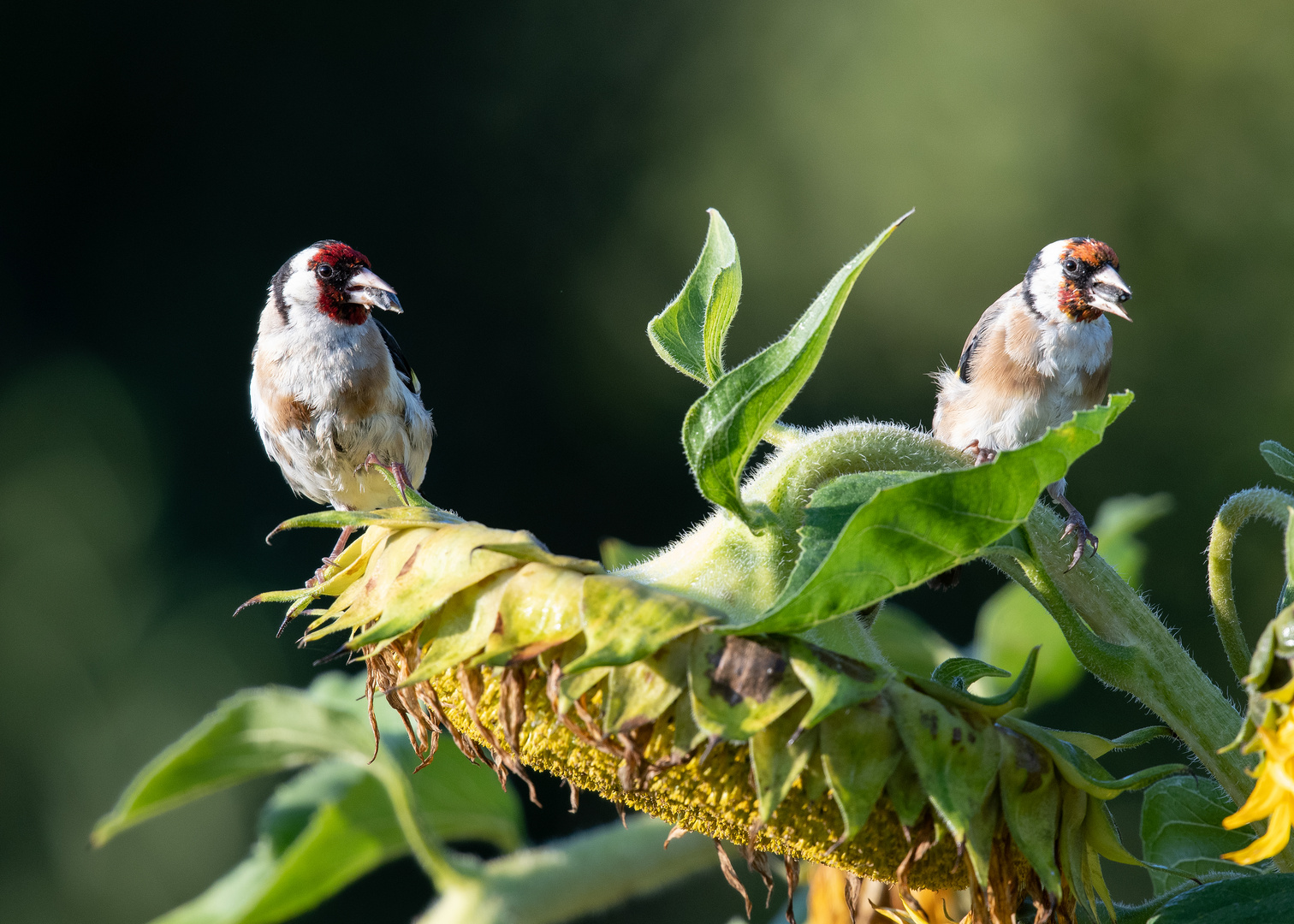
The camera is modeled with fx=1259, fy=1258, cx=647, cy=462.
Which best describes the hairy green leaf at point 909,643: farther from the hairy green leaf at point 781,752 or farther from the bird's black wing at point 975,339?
the hairy green leaf at point 781,752

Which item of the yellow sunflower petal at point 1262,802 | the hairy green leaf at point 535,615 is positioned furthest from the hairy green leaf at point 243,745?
the yellow sunflower petal at point 1262,802

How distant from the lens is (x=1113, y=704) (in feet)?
14.2

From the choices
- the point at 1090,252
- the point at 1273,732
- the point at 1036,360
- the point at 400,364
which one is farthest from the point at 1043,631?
the point at 400,364

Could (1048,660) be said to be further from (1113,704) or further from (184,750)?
(1113,704)

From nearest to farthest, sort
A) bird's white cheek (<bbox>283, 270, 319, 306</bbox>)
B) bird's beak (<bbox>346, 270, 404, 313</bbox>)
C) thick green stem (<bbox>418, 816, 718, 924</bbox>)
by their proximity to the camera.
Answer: thick green stem (<bbox>418, 816, 718, 924</bbox>), bird's beak (<bbox>346, 270, 404, 313</bbox>), bird's white cheek (<bbox>283, 270, 319, 306</bbox>)

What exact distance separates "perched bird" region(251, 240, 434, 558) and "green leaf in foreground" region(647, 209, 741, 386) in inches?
30.9

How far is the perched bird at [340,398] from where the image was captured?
1.59m

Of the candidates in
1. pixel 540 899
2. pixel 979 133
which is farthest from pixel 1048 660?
pixel 979 133

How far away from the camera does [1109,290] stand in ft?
4.82

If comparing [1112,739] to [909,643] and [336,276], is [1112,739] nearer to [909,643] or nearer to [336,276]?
[909,643]

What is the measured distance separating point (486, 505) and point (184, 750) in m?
3.72

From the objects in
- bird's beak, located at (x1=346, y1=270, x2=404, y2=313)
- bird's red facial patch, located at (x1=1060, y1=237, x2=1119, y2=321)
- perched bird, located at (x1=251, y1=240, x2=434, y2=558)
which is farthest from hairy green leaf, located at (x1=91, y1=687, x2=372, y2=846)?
bird's red facial patch, located at (x1=1060, y1=237, x2=1119, y2=321)

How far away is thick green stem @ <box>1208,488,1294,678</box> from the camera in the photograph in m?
0.71

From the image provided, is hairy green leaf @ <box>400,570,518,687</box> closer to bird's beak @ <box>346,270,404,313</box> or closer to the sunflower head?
the sunflower head
